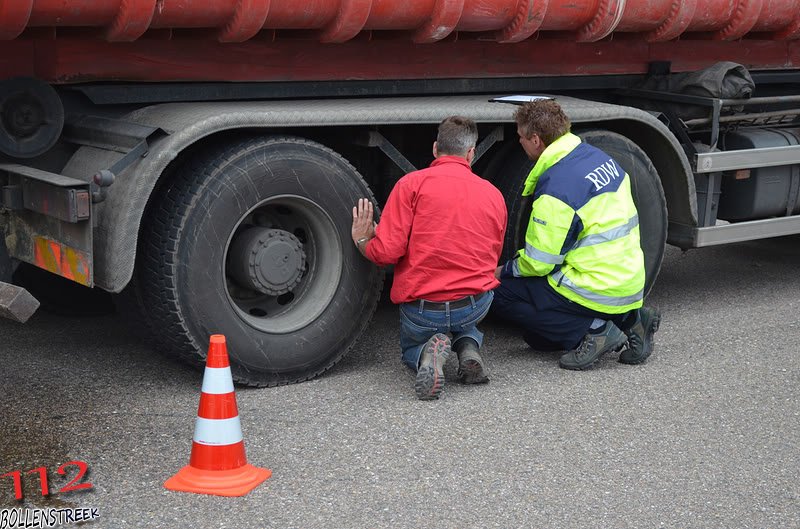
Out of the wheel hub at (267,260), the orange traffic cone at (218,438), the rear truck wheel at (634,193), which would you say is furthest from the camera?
the rear truck wheel at (634,193)

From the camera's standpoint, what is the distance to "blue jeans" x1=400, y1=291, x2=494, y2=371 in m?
5.17

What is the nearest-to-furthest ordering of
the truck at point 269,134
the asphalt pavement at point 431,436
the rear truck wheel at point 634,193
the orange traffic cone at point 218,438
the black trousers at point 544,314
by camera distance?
the asphalt pavement at point 431,436, the orange traffic cone at point 218,438, the truck at point 269,134, the black trousers at point 544,314, the rear truck wheel at point 634,193

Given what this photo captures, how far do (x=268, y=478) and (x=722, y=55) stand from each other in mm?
4163

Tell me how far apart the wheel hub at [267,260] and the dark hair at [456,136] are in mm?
805

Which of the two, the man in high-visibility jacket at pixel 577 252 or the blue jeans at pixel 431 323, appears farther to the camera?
the man in high-visibility jacket at pixel 577 252

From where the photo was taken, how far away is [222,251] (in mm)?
4922

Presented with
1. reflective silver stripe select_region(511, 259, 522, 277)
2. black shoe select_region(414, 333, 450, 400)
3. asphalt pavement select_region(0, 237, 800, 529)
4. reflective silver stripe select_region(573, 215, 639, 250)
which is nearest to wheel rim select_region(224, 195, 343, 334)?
asphalt pavement select_region(0, 237, 800, 529)

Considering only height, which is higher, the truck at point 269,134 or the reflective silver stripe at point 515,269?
the truck at point 269,134

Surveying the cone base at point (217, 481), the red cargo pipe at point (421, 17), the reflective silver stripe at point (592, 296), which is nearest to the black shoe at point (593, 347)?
the reflective silver stripe at point (592, 296)

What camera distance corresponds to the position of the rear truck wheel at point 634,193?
19.5ft

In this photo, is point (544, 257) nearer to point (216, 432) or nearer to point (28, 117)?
point (216, 432)

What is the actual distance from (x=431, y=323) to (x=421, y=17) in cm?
141

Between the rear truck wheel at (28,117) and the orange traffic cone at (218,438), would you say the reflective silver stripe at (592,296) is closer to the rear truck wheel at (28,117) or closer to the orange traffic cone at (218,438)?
the orange traffic cone at (218,438)

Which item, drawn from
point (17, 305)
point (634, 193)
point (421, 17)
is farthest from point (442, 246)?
point (17, 305)
